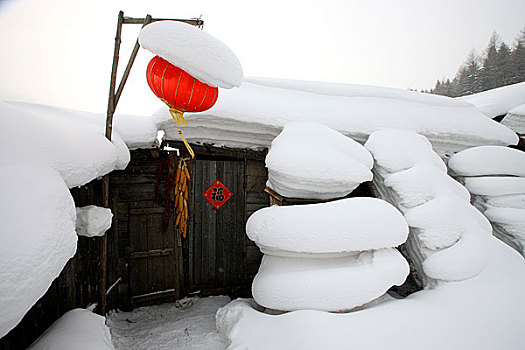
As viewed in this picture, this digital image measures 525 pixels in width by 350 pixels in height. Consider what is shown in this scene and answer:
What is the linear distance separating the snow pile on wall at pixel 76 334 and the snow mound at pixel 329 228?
68.5 inches

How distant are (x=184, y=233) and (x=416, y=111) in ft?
15.0

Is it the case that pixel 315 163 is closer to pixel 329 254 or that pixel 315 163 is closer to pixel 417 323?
pixel 329 254

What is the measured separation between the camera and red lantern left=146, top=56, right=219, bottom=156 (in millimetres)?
2346

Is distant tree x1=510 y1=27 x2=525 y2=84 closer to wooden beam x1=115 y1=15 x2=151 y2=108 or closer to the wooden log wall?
the wooden log wall

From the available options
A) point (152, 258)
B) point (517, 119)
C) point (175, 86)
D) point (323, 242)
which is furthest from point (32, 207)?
point (517, 119)

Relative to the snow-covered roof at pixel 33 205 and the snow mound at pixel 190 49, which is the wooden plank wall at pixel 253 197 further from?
the snow-covered roof at pixel 33 205

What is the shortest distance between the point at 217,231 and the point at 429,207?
11.0ft

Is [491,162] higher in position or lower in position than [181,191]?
higher

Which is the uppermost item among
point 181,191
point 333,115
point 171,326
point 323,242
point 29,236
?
point 333,115

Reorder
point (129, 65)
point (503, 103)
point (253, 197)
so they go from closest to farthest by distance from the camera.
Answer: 1. point (129, 65)
2. point (253, 197)
3. point (503, 103)

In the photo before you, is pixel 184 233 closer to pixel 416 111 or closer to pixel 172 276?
pixel 172 276

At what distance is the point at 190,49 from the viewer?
2221 millimetres

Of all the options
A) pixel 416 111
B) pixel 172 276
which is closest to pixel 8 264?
pixel 172 276

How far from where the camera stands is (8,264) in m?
1.08
